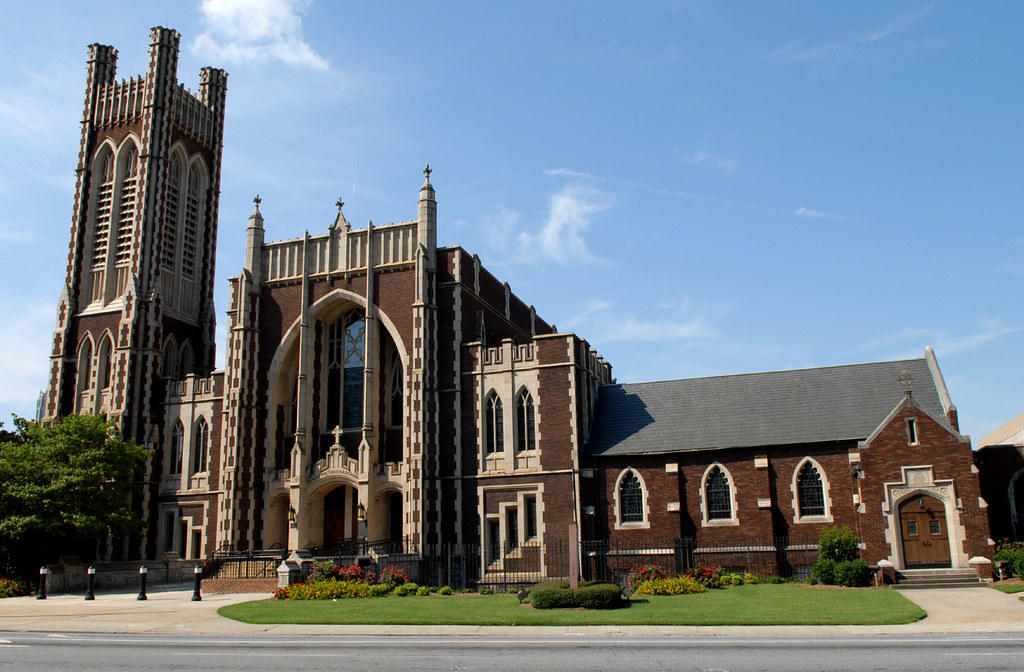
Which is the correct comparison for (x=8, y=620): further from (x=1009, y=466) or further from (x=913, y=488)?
(x=1009, y=466)

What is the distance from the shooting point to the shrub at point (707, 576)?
93.2ft

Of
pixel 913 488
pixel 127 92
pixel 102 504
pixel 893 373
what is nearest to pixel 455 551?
pixel 102 504

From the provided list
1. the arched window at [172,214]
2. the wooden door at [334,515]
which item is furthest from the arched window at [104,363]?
the wooden door at [334,515]

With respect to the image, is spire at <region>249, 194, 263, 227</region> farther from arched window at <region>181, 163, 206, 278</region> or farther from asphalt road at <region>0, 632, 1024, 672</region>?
asphalt road at <region>0, 632, 1024, 672</region>

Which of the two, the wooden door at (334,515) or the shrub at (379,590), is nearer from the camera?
the shrub at (379,590)

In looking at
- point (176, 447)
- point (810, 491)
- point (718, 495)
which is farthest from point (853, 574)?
point (176, 447)

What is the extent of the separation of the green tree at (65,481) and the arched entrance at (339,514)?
808cm

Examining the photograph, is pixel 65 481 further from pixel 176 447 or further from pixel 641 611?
pixel 641 611

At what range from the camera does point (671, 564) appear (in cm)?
3162

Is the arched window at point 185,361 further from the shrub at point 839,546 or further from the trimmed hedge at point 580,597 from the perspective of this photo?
the shrub at point 839,546

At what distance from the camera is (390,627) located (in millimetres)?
18641

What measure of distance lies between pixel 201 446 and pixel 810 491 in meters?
27.6

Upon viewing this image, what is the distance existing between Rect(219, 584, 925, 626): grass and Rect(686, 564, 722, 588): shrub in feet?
9.16

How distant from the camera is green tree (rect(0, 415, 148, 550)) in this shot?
32.2 m
